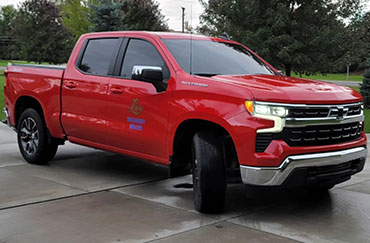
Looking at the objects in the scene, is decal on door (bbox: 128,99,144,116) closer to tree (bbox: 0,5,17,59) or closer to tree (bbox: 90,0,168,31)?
tree (bbox: 90,0,168,31)

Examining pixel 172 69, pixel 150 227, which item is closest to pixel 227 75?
pixel 172 69

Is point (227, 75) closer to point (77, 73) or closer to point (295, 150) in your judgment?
point (295, 150)

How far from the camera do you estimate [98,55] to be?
7.05 metres

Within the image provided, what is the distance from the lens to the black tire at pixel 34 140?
7645 millimetres

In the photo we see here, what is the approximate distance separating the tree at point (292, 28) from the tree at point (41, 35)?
20.1m

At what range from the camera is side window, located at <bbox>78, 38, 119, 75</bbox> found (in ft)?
22.4

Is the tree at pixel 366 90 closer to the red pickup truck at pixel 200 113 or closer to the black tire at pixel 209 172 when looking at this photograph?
the red pickup truck at pixel 200 113

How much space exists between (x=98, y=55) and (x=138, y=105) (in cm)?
132

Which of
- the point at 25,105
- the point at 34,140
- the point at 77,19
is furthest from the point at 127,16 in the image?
the point at 34,140

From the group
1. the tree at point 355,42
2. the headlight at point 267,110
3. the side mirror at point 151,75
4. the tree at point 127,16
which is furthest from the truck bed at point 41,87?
the tree at point 127,16

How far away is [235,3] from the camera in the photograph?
22188mm

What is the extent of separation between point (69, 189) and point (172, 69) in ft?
6.27

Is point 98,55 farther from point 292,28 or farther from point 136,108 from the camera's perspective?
point 292,28

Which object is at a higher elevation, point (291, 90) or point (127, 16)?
point (127, 16)
